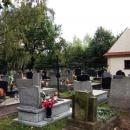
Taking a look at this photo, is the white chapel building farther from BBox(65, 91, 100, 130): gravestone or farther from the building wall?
BBox(65, 91, 100, 130): gravestone

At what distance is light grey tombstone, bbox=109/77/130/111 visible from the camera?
39.7 ft

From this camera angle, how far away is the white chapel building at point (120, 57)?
34.7 metres

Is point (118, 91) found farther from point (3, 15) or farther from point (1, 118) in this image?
point (3, 15)

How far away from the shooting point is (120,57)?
35.3 metres

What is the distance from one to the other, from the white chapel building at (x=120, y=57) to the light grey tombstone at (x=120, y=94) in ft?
73.0

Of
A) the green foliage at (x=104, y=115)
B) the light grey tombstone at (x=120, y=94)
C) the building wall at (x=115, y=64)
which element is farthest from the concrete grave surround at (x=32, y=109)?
the building wall at (x=115, y=64)

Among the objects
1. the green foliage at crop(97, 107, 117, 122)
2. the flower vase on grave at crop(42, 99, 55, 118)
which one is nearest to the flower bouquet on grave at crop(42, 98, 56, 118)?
the flower vase on grave at crop(42, 99, 55, 118)

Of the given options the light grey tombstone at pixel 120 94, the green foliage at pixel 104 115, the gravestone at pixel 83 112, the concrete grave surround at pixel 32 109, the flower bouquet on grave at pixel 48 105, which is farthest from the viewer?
the light grey tombstone at pixel 120 94

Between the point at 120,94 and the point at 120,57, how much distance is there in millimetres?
23477

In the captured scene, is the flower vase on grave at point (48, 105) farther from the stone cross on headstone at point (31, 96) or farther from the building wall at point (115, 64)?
the building wall at point (115, 64)

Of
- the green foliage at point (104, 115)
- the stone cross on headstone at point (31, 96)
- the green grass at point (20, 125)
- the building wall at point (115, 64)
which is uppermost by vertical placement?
the building wall at point (115, 64)

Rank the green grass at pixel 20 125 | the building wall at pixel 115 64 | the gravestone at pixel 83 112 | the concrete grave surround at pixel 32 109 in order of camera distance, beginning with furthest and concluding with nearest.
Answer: the building wall at pixel 115 64, the concrete grave surround at pixel 32 109, the green grass at pixel 20 125, the gravestone at pixel 83 112

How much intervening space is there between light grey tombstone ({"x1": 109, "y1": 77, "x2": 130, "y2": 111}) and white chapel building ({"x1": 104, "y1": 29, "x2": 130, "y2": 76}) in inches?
876

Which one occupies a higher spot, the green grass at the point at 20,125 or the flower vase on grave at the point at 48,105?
the flower vase on grave at the point at 48,105
